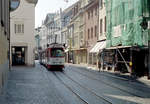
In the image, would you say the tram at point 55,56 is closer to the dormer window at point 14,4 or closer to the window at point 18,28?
the window at point 18,28

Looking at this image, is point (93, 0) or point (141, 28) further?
point (93, 0)

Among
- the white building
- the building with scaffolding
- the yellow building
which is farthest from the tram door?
the yellow building

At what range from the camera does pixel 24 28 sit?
44.0 m

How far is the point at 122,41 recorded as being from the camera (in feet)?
106

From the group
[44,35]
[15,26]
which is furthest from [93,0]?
[44,35]

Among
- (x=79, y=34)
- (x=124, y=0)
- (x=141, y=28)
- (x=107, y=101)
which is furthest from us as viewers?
(x=79, y=34)

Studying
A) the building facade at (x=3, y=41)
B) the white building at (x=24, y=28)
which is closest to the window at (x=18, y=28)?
the white building at (x=24, y=28)

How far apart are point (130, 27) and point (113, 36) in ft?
18.9

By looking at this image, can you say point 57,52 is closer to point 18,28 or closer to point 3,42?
point 18,28

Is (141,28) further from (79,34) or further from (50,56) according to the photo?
(79,34)

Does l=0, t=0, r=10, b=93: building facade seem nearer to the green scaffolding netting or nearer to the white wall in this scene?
the green scaffolding netting

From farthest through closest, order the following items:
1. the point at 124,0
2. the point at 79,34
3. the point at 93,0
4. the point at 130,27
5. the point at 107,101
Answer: the point at 79,34, the point at 93,0, the point at 124,0, the point at 130,27, the point at 107,101

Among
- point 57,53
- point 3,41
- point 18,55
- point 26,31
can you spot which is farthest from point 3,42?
point 18,55

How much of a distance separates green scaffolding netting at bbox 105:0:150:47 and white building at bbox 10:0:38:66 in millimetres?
11916
